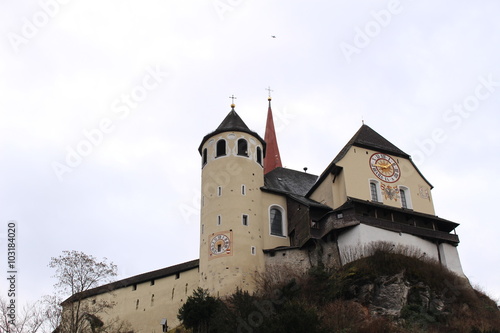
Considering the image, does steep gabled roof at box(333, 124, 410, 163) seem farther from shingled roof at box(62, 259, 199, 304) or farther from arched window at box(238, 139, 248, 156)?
shingled roof at box(62, 259, 199, 304)

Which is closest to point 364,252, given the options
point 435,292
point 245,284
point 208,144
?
point 435,292

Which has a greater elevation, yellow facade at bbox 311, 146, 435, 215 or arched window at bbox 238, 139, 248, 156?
arched window at bbox 238, 139, 248, 156

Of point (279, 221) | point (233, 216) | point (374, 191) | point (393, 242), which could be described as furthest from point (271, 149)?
point (393, 242)

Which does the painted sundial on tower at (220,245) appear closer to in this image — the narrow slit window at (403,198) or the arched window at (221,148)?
the arched window at (221,148)

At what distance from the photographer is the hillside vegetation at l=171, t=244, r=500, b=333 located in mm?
30594

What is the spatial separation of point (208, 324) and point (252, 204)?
38.8 ft

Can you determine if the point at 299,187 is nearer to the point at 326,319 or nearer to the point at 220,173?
the point at 220,173

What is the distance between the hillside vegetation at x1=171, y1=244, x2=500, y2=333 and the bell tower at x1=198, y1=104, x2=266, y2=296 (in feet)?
6.19

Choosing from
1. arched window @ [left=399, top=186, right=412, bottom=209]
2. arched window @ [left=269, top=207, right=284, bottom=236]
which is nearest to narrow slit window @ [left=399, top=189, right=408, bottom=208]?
arched window @ [left=399, top=186, right=412, bottom=209]

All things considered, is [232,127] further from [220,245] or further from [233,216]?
[220,245]

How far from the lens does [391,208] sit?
39906 millimetres

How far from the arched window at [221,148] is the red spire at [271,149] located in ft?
39.6

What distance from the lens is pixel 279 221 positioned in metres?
42.7

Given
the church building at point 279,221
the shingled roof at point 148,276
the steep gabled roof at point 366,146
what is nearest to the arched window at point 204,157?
the church building at point 279,221
